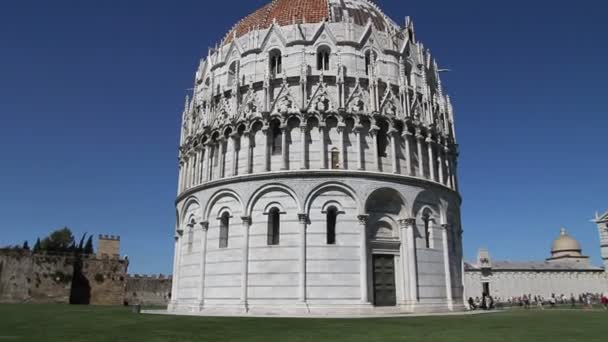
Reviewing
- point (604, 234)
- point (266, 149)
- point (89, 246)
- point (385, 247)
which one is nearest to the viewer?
point (385, 247)

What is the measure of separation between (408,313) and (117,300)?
43193 mm

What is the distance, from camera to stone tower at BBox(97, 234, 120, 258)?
197 ft

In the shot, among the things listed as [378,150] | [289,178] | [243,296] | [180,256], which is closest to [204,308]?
[243,296]

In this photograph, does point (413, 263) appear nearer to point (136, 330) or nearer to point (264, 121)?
point (264, 121)

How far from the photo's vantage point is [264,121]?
92.2 feet

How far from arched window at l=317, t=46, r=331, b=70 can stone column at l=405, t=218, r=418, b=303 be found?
11.5 meters

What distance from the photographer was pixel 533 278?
202ft

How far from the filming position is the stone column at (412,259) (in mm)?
25909

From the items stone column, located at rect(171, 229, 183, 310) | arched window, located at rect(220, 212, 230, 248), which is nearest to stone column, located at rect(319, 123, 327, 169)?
arched window, located at rect(220, 212, 230, 248)

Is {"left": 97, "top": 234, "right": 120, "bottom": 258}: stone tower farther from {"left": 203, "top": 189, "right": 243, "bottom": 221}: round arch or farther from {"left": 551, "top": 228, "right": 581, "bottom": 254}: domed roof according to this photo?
{"left": 551, "top": 228, "right": 581, "bottom": 254}: domed roof

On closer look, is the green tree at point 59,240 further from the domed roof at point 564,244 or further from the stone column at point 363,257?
the domed roof at point 564,244

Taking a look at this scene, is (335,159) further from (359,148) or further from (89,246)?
(89,246)

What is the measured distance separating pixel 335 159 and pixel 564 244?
6851 centimetres

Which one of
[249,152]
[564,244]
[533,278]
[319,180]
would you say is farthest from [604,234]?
[249,152]
